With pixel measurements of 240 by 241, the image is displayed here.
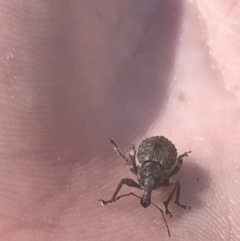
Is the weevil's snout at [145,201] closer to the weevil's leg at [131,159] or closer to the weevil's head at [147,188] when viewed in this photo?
the weevil's head at [147,188]

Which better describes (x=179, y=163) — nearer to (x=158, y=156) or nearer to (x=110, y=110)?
(x=158, y=156)

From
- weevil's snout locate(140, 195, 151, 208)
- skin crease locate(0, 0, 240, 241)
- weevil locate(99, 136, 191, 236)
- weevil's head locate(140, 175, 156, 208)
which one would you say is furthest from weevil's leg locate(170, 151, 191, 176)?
weevil's snout locate(140, 195, 151, 208)

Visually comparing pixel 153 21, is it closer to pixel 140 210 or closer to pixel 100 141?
pixel 100 141

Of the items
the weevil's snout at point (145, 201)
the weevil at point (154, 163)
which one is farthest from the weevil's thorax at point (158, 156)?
the weevil's snout at point (145, 201)

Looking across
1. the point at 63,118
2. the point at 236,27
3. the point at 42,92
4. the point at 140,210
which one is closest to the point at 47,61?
the point at 42,92

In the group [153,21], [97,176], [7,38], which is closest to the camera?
[7,38]

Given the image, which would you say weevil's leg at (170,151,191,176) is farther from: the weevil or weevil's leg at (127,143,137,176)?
weevil's leg at (127,143,137,176)

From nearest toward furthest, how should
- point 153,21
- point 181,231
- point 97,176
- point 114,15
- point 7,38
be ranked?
point 7,38 < point 181,231 < point 97,176 < point 114,15 < point 153,21

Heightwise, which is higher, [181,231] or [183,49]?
[183,49]
